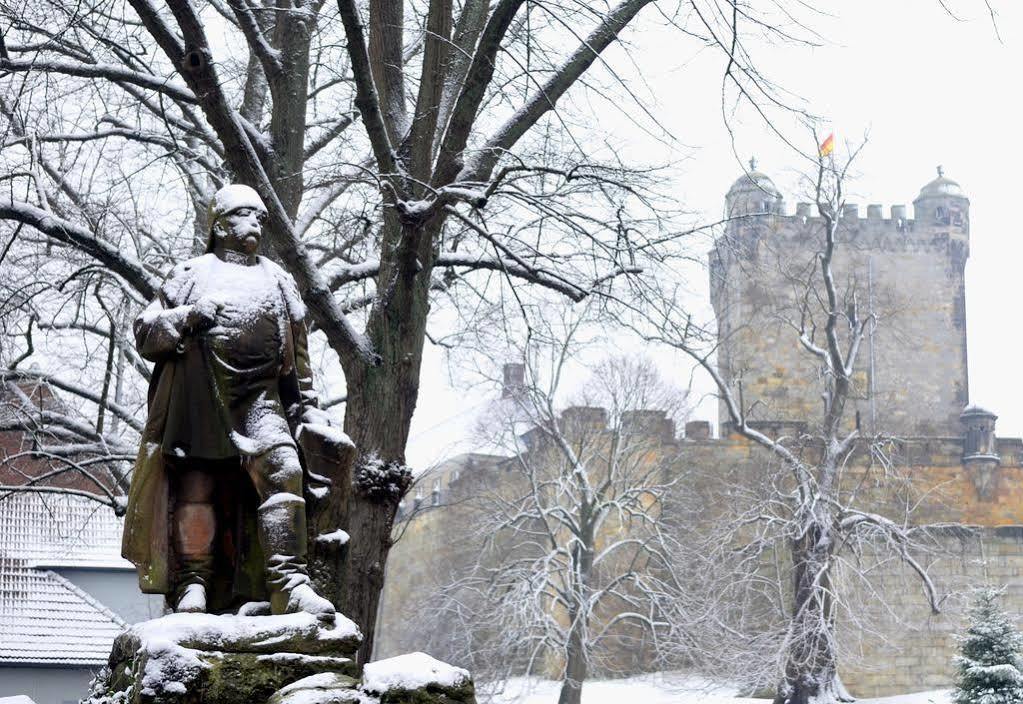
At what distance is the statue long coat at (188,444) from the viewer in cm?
688

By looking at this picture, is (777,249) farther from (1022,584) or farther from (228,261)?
(228,261)

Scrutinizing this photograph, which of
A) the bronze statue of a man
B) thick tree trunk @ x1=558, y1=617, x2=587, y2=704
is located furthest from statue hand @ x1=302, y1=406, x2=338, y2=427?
thick tree trunk @ x1=558, y1=617, x2=587, y2=704

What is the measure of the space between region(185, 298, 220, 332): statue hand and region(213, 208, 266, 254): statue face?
0.37m

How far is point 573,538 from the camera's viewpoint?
1265 inches

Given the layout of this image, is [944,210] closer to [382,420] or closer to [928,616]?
[928,616]

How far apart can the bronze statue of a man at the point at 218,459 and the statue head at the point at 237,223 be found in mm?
139

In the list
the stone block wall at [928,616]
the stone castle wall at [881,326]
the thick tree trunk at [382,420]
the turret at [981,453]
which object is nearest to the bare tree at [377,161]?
the thick tree trunk at [382,420]

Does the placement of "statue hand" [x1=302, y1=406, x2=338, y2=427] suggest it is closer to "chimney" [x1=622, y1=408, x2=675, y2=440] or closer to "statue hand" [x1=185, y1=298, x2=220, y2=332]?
"statue hand" [x1=185, y1=298, x2=220, y2=332]

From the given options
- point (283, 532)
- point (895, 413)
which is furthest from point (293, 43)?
point (895, 413)

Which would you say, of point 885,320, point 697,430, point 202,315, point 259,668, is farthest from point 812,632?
point 885,320

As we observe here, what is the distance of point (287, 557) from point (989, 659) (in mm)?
19618

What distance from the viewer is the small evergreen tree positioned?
2372 cm

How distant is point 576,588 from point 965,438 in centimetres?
1789

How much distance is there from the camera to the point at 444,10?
466 inches
